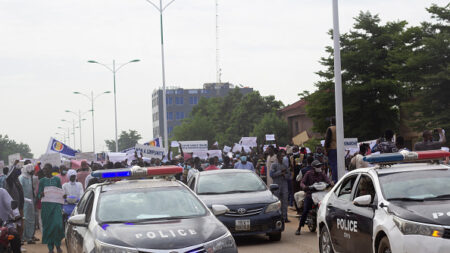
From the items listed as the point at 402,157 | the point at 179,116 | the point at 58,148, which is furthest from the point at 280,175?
the point at 179,116

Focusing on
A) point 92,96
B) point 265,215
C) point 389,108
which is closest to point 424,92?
point 389,108

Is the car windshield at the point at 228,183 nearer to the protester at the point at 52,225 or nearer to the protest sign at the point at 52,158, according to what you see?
the protester at the point at 52,225

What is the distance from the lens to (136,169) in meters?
10.8

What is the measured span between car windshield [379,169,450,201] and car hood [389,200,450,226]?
220 millimetres

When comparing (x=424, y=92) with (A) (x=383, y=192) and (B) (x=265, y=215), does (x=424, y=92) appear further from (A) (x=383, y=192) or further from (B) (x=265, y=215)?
(A) (x=383, y=192)

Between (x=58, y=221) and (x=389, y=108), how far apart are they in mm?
39326

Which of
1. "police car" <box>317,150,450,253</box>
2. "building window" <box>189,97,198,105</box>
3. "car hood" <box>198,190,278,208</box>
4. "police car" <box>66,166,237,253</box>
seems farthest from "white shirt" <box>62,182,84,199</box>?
"building window" <box>189,97,198,105</box>

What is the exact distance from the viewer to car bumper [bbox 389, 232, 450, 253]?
780 cm

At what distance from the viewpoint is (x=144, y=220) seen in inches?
353

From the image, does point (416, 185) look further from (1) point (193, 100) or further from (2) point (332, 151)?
(1) point (193, 100)

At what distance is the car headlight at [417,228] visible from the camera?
7.94 metres

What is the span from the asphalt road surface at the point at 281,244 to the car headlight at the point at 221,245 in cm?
507

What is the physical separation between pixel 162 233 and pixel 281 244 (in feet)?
22.4

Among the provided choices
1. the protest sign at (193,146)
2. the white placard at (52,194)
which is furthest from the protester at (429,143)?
the protest sign at (193,146)
